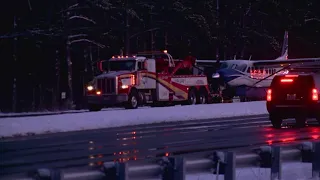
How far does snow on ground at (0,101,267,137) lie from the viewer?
82.6 ft

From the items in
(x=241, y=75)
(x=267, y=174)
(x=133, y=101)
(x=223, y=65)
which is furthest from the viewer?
(x=223, y=65)

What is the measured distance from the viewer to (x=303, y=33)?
77062 millimetres

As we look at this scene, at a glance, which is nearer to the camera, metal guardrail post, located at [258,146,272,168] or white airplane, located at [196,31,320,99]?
metal guardrail post, located at [258,146,272,168]

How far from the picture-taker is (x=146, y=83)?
38438 millimetres

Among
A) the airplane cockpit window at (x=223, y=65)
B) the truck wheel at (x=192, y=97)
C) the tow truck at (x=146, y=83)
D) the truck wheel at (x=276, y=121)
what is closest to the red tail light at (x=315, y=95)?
the truck wheel at (x=276, y=121)

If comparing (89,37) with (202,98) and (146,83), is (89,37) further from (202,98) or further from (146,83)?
(146,83)

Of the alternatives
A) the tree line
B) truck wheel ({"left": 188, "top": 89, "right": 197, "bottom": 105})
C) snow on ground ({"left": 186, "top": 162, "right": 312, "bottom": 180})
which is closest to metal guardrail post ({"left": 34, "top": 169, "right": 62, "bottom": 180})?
snow on ground ({"left": 186, "top": 162, "right": 312, "bottom": 180})

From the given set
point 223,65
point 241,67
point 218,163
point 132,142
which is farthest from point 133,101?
point 218,163

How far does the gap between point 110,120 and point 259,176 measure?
1702 cm

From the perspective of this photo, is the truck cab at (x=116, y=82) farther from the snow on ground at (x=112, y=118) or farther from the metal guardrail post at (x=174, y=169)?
the metal guardrail post at (x=174, y=169)

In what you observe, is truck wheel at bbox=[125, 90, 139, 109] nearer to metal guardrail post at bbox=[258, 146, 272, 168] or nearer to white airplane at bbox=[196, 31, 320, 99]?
white airplane at bbox=[196, 31, 320, 99]

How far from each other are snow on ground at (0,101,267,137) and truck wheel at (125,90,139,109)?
3.61 m

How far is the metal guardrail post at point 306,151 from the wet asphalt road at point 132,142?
3899 mm

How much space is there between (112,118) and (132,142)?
9120 mm
